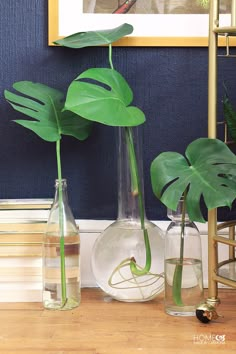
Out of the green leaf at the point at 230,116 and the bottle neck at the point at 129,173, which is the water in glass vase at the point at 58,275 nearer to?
the bottle neck at the point at 129,173

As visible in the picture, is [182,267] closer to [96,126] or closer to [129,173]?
[129,173]

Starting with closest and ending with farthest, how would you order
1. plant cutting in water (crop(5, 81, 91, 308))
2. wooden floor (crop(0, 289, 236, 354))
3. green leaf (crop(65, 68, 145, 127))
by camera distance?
wooden floor (crop(0, 289, 236, 354)), green leaf (crop(65, 68, 145, 127)), plant cutting in water (crop(5, 81, 91, 308))

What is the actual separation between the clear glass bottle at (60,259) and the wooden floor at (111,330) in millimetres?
35

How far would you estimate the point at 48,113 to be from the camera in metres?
1.62

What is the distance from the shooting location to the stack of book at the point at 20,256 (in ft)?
5.30

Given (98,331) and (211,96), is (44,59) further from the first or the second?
(98,331)

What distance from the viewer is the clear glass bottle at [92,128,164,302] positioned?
1.60m

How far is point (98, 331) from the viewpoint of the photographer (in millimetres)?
1422

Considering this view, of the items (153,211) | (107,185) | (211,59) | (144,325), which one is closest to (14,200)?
(107,185)

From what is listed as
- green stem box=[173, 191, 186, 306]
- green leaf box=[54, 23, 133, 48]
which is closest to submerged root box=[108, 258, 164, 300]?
green stem box=[173, 191, 186, 306]

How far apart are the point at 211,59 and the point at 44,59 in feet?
1.65

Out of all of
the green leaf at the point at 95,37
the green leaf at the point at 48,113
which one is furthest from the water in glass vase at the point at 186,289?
the green leaf at the point at 95,37

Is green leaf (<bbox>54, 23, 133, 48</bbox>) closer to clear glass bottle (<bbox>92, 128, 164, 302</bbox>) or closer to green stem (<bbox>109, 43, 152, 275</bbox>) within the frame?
green stem (<bbox>109, 43, 152, 275</bbox>)

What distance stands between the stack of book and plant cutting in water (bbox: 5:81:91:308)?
8cm
